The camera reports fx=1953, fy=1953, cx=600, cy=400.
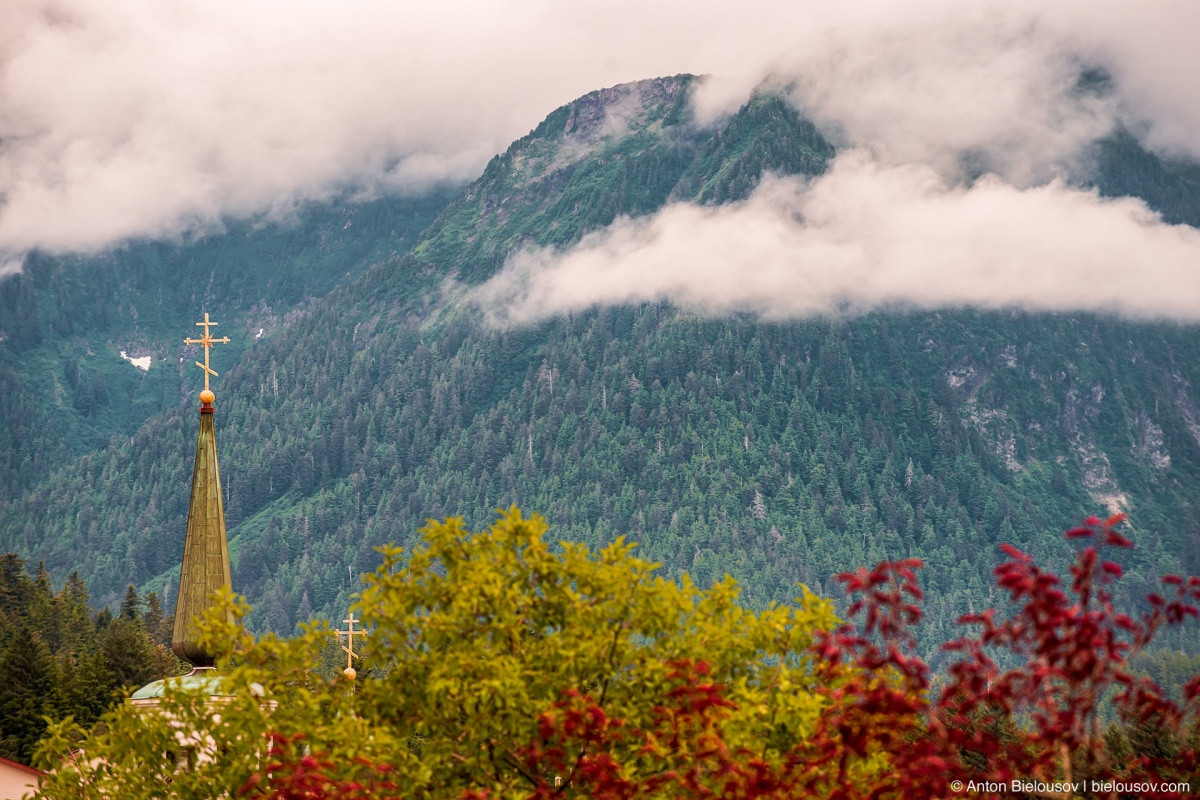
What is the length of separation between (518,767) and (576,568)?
10.8 feet

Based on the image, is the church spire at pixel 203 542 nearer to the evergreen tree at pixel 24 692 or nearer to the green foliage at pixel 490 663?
the green foliage at pixel 490 663

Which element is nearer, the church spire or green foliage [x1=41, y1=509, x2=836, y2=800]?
green foliage [x1=41, y1=509, x2=836, y2=800]

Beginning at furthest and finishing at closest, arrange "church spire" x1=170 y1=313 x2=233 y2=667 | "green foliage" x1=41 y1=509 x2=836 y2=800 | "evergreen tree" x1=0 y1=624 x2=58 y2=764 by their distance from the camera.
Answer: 1. "evergreen tree" x1=0 y1=624 x2=58 y2=764
2. "church spire" x1=170 y1=313 x2=233 y2=667
3. "green foliage" x1=41 y1=509 x2=836 y2=800

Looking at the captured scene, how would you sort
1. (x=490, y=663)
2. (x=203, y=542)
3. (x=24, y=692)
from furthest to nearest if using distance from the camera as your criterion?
1. (x=24, y=692)
2. (x=203, y=542)
3. (x=490, y=663)

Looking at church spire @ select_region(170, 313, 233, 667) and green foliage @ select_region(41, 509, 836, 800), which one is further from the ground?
church spire @ select_region(170, 313, 233, 667)

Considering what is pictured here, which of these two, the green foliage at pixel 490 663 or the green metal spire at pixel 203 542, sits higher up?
the green metal spire at pixel 203 542

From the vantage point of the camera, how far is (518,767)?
29.5 m

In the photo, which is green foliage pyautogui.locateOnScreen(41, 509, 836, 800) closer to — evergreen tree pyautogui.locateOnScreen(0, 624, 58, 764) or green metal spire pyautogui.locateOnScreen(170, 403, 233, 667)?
green metal spire pyautogui.locateOnScreen(170, 403, 233, 667)

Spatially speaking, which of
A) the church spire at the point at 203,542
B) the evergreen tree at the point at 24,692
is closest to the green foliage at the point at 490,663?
the church spire at the point at 203,542

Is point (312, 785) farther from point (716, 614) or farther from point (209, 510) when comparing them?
point (209, 510)

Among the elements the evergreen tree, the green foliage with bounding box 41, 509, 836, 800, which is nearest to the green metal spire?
the green foliage with bounding box 41, 509, 836, 800

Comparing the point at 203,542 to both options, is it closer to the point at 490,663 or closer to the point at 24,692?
the point at 490,663

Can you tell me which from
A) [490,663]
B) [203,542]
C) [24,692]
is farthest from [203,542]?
[24,692]

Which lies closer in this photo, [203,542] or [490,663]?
[490,663]
